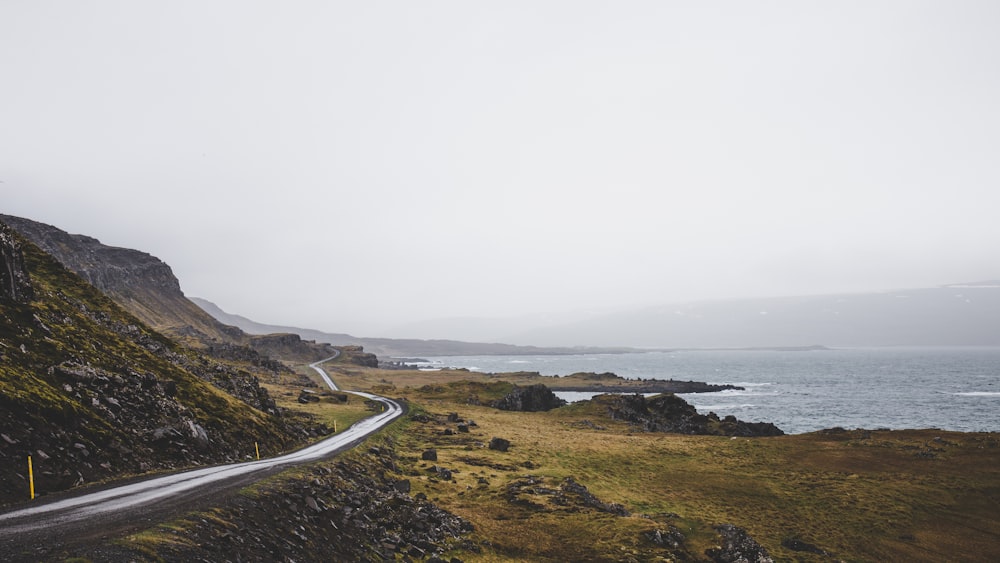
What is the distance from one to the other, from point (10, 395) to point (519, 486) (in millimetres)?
31627

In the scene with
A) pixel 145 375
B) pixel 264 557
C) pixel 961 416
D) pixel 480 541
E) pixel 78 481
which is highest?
pixel 145 375

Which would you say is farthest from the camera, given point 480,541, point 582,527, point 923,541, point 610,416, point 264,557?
point 610,416

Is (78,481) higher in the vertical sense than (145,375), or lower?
lower

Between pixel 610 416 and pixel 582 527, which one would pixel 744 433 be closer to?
pixel 610 416

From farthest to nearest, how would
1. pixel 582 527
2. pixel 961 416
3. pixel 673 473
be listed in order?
pixel 961 416 < pixel 673 473 < pixel 582 527

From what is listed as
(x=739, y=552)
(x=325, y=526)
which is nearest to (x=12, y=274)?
(x=325, y=526)

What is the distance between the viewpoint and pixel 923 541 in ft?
110

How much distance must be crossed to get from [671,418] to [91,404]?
8496 cm

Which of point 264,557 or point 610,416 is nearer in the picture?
point 264,557

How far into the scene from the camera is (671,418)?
8875 centimetres

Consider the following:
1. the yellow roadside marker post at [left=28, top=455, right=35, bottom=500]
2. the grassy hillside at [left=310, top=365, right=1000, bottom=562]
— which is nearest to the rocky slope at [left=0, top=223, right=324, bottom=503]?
the yellow roadside marker post at [left=28, top=455, right=35, bottom=500]

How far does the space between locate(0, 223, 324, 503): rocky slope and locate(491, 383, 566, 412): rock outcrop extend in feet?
205

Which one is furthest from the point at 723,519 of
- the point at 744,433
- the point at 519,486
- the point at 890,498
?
the point at 744,433

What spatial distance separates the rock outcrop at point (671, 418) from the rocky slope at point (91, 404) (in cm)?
6233
